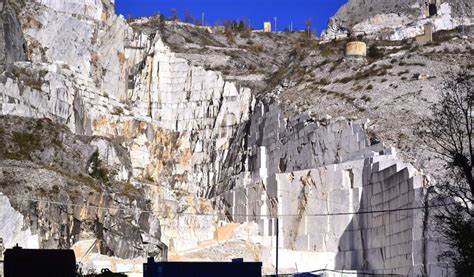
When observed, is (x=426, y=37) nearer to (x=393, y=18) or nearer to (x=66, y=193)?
(x=393, y=18)

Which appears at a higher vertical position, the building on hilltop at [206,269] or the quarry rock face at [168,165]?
the quarry rock face at [168,165]

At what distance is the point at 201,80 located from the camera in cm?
10762

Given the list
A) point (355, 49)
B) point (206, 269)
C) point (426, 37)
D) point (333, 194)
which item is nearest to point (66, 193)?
point (333, 194)

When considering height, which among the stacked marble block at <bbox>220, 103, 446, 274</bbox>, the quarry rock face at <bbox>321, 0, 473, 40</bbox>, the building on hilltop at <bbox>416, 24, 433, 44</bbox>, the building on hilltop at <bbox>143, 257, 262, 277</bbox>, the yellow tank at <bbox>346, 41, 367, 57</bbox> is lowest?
the building on hilltop at <bbox>143, 257, 262, 277</bbox>

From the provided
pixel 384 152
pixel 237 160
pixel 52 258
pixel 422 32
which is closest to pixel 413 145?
pixel 384 152

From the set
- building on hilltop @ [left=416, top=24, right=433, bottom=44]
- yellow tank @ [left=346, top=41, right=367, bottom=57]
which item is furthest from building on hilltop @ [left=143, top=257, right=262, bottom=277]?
building on hilltop @ [left=416, top=24, right=433, bottom=44]

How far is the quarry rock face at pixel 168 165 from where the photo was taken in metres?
74.2

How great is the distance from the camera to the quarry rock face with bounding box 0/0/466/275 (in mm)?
74250

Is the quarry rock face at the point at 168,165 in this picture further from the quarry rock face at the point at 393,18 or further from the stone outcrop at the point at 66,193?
the quarry rock face at the point at 393,18

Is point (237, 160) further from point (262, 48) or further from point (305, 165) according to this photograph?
point (262, 48)

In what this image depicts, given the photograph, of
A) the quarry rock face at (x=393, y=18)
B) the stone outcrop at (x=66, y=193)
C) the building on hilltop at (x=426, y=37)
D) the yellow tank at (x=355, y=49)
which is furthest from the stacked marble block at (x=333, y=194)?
the quarry rock face at (x=393, y=18)

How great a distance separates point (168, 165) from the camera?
10050 cm

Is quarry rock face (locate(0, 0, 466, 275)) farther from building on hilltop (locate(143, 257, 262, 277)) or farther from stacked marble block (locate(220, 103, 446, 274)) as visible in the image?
building on hilltop (locate(143, 257, 262, 277))

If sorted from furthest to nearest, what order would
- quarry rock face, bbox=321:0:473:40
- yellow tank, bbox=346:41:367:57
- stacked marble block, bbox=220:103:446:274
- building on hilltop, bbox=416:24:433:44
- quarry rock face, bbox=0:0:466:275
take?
1. quarry rock face, bbox=321:0:473:40
2. building on hilltop, bbox=416:24:433:44
3. yellow tank, bbox=346:41:367:57
4. quarry rock face, bbox=0:0:466:275
5. stacked marble block, bbox=220:103:446:274
